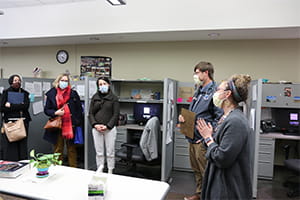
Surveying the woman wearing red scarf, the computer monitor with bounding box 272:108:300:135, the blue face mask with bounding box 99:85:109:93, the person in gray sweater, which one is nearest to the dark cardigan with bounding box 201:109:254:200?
the person in gray sweater

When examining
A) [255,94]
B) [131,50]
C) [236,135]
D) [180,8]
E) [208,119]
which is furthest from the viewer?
[131,50]

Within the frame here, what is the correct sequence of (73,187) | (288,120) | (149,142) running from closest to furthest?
(73,187)
(149,142)
(288,120)

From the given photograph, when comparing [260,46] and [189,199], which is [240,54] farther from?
[189,199]

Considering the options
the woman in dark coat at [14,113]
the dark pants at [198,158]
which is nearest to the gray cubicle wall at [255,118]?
the dark pants at [198,158]

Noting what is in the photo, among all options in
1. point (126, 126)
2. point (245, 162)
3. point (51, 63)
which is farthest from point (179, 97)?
point (51, 63)

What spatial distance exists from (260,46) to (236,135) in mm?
3158

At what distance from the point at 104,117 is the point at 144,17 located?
175cm

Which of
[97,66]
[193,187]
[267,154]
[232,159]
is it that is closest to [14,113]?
[97,66]

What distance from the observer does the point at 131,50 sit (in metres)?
4.29

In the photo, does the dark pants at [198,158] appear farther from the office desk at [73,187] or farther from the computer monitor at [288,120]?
the computer monitor at [288,120]

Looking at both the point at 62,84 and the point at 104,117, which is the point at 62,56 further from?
the point at 104,117

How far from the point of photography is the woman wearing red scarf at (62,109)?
293 cm

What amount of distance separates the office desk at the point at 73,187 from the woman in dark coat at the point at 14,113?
1.72 m

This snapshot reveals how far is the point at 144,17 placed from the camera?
131 inches
